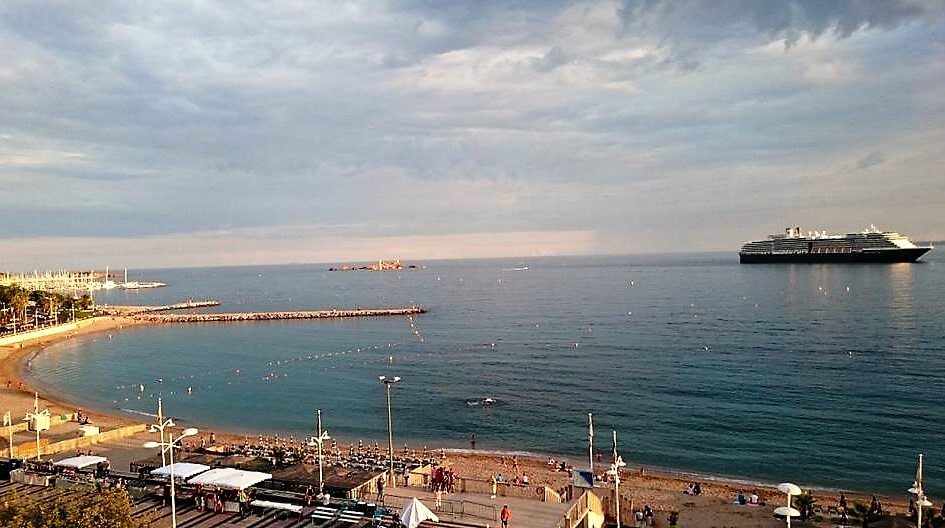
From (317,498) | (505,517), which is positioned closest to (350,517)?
(317,498)

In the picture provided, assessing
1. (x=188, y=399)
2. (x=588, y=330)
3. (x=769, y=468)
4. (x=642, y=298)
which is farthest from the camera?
(x=642, y=298)

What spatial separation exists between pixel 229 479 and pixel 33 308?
113 m

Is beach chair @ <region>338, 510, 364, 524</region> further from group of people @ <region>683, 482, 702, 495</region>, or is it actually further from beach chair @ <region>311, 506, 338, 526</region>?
group of people @ <region>683, 482, 702, 495</region>

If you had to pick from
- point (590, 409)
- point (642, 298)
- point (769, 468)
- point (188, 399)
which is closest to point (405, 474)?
point (769, 468)

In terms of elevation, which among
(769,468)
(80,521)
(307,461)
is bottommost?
(769,468)

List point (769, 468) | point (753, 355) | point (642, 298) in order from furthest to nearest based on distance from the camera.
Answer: point (642, 298) < point (753, 355) < point (769, 468)

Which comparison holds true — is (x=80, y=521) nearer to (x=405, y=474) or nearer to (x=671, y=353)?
(x=405, y=474)

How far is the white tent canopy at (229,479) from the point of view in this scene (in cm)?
2003

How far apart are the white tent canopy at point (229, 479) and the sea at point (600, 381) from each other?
19.3m

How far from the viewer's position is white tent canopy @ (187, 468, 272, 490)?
2003 centimetres

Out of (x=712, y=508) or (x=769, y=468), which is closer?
(x=712, y=508)

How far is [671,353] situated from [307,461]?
50294 millimetres

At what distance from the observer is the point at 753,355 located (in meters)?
66.4

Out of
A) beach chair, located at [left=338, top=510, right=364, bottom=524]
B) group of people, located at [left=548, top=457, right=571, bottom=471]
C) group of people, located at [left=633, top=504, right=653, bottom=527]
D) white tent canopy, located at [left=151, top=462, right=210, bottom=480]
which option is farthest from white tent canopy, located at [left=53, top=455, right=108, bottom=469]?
group of people, located at [left=548, top=457, right=571, bottom=471]
